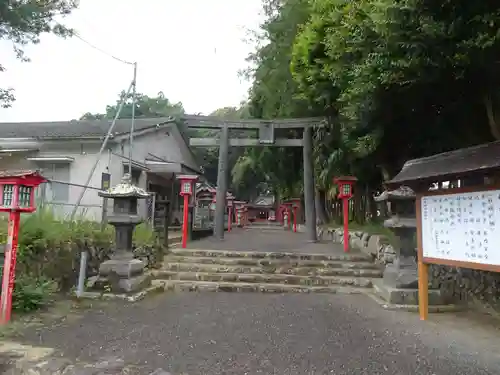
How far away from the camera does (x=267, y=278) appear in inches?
333

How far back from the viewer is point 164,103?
34.8 m

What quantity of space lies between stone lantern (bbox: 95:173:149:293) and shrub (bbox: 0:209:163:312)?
0.56 metres

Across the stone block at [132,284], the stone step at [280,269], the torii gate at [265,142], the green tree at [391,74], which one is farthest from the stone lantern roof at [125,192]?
the torii gate at [265,142]

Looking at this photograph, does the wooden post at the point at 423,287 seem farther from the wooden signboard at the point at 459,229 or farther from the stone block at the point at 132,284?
the stone block at the point at 132,284

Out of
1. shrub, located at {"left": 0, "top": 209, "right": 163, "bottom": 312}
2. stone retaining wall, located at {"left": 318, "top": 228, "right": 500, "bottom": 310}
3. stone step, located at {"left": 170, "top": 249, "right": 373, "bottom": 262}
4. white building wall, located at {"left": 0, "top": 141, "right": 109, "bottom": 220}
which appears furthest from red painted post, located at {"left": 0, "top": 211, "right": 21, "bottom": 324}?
white building wall, located at {"left": 0, "top": 141, "right": 109, "bottom": 220}

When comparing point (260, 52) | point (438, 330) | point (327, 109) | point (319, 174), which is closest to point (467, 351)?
point (438, 330)

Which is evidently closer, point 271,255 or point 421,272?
point 421,272

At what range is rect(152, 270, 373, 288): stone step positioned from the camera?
828 centimetres

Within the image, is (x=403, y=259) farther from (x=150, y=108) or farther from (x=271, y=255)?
(x=150, y=108)

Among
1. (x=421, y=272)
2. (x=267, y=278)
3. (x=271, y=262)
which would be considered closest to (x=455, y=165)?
(x=421, y=272)

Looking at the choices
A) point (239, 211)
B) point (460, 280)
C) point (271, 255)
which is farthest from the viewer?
point (239, 211)

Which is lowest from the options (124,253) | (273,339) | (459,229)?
(273,339)

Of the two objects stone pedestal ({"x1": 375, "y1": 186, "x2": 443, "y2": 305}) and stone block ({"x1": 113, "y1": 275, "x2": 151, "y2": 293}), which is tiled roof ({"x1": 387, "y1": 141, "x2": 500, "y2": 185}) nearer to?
stone pedestal ({"x1": 375, "y1": 186, "x2": 443, "y2": 305})

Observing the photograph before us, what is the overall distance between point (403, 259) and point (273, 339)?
3524 millimetres
